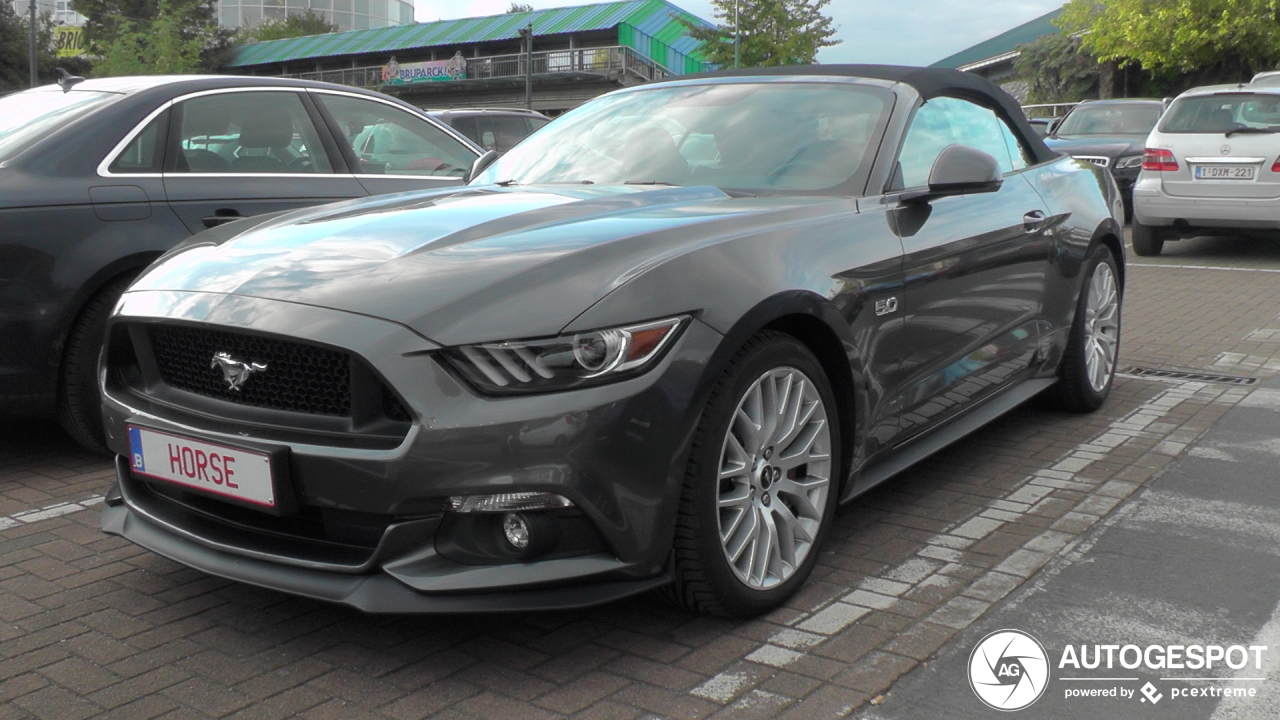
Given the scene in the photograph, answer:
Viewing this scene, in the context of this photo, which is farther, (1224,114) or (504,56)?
(504,56)

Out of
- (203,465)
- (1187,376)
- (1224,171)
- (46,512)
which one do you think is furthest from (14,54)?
(203,465)

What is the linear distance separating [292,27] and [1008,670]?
10724 centimetres

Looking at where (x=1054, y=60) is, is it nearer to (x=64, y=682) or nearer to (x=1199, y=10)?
(x=1199, y=10)

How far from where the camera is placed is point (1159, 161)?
463 inches

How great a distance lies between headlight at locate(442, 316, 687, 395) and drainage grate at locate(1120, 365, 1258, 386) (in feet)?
15.2

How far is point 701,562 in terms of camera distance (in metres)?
2.92

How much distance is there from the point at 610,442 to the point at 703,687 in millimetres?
621

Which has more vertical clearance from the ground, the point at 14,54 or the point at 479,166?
the point at 14,54

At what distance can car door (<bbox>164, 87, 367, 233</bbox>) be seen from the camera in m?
5.02

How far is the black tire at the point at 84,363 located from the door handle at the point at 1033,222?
3.44m

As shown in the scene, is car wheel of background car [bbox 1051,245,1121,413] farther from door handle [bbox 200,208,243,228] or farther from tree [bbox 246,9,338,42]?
tree [bbox 246,9,338,42]

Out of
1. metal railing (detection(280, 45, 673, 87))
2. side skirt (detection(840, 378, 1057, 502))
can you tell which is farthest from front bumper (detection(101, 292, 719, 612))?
metal railing (detection(280, 45, 673, 87))

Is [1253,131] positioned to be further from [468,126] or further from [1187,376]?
[468,126]

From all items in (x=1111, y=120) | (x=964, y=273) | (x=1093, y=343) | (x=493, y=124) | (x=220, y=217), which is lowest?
(x=1093, y=343)
